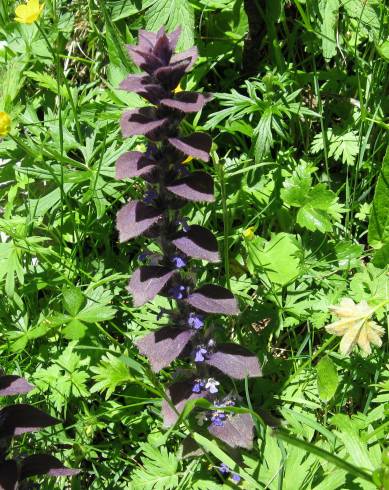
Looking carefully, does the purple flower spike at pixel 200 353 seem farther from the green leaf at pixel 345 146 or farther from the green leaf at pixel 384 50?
the green leaf at pixel 384 50

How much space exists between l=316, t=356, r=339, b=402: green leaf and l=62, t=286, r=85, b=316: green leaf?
0.95 m

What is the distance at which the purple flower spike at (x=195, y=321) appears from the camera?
199 centimetres

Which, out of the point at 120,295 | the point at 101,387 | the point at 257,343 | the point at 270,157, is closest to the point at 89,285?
the point at 120,295

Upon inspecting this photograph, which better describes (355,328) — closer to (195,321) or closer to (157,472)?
(195,321)

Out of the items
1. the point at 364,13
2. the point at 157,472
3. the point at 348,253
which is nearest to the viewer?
the point at 157,472

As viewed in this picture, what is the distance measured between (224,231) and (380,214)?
0.68 metres

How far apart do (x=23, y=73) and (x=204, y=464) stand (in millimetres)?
1872

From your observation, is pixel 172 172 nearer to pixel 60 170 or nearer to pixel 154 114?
pixel 154 114

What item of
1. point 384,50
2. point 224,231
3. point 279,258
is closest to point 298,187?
point 279,258

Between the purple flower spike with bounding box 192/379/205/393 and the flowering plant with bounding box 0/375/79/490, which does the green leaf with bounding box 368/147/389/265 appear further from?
the flowering plant with bounding box 0/375/79/490

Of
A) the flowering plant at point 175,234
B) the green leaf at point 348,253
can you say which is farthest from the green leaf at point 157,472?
the green leaf at point 348,253

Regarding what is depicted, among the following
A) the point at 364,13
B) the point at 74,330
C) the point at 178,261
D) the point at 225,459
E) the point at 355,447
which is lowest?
the point at 355,447

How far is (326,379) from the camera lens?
85.4 inches

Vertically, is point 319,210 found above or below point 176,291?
below
